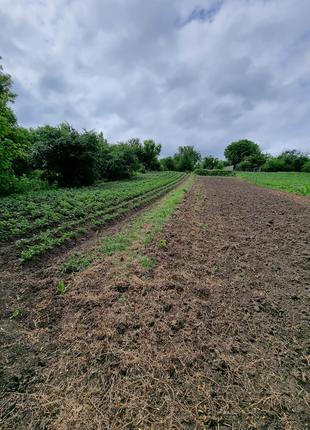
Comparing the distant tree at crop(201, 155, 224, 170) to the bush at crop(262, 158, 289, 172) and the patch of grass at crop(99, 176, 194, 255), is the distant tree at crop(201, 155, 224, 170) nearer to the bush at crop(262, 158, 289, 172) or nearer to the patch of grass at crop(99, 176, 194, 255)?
the bush at crop(262, 158, 289, 172)

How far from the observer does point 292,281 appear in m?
3.60

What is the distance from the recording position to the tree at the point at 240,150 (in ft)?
292

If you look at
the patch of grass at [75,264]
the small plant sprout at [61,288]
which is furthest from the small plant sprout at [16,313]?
the patch of grass at [75,264]

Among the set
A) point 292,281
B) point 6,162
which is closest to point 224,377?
point 292,281

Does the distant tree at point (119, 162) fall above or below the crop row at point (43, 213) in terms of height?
above

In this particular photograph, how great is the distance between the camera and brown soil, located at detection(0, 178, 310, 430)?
5.58ft

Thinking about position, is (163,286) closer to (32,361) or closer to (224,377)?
(224,377)

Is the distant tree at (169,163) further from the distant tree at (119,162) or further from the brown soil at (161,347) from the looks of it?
the brown soil at (161,347)

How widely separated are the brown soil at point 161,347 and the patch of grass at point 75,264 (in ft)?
0.85

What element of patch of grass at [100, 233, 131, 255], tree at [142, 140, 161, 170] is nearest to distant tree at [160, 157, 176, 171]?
tree at [142, 140, 161, 170]

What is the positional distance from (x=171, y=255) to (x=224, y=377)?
274 centimetres

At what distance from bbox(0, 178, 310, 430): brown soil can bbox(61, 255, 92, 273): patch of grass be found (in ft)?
0.85

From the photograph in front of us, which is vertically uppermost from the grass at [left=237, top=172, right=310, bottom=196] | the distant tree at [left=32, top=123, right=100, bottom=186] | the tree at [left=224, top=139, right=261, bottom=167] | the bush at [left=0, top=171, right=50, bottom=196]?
the tree at [left=224, top=139, right=261, bottom=167]

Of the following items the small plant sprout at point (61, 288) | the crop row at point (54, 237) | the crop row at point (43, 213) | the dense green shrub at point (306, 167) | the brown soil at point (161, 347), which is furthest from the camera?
the dense green shrub at point (306, 167)
